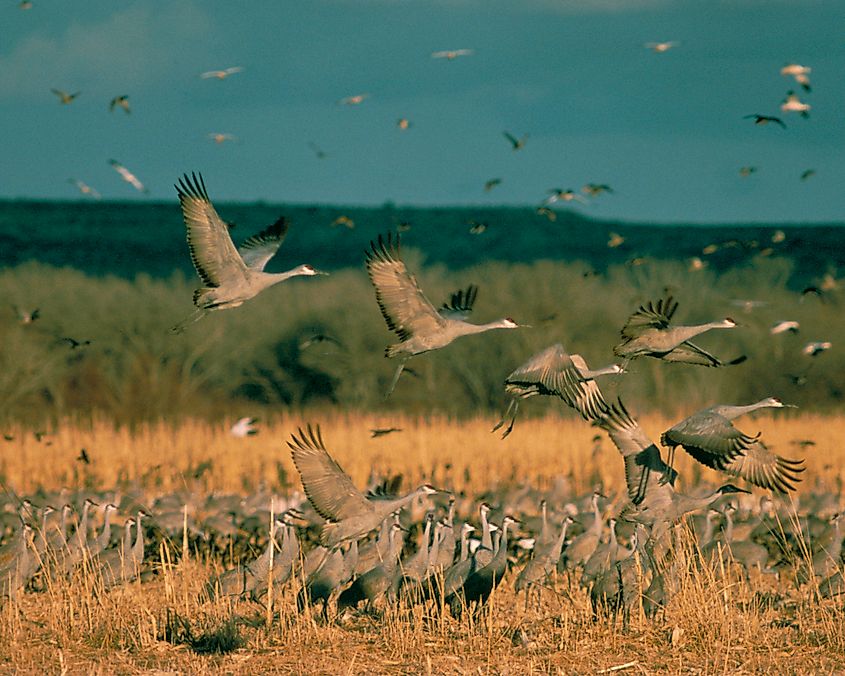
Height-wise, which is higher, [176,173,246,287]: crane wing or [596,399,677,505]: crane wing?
[176,173,246,287]: crane wing

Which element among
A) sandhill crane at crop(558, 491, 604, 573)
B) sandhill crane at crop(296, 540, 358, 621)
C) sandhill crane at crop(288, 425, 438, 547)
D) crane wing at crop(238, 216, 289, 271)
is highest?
crane wing at crop(238, 216, 289, 271)

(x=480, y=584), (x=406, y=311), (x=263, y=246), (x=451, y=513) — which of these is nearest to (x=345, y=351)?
(x=451, y=513)

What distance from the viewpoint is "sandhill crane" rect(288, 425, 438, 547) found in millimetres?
9289

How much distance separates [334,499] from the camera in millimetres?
9406

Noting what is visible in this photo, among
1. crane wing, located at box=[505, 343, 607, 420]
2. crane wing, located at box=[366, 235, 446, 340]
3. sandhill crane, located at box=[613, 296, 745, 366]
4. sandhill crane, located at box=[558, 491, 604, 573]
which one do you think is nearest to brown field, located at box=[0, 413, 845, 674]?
sandhill crane, located at box=[558, 491, 604, 573]

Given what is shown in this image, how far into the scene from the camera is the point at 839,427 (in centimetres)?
2569

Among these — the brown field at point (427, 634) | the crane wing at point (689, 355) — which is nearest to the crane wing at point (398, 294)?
the crane wing at point (689, 355)

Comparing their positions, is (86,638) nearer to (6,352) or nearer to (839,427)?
(839,427)

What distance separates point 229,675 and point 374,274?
2.73 m

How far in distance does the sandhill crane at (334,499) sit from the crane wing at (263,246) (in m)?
1.82

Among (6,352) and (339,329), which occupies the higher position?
(6,352)

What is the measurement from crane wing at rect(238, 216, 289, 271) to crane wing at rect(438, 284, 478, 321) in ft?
4.39

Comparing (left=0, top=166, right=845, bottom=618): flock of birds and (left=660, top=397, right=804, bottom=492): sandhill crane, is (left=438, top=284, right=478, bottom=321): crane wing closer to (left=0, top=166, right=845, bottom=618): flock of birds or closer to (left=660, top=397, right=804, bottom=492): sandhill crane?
(left=0, top=166, right=845, bottom=618): flock of birds

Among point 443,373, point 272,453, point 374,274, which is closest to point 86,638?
point 374,274
